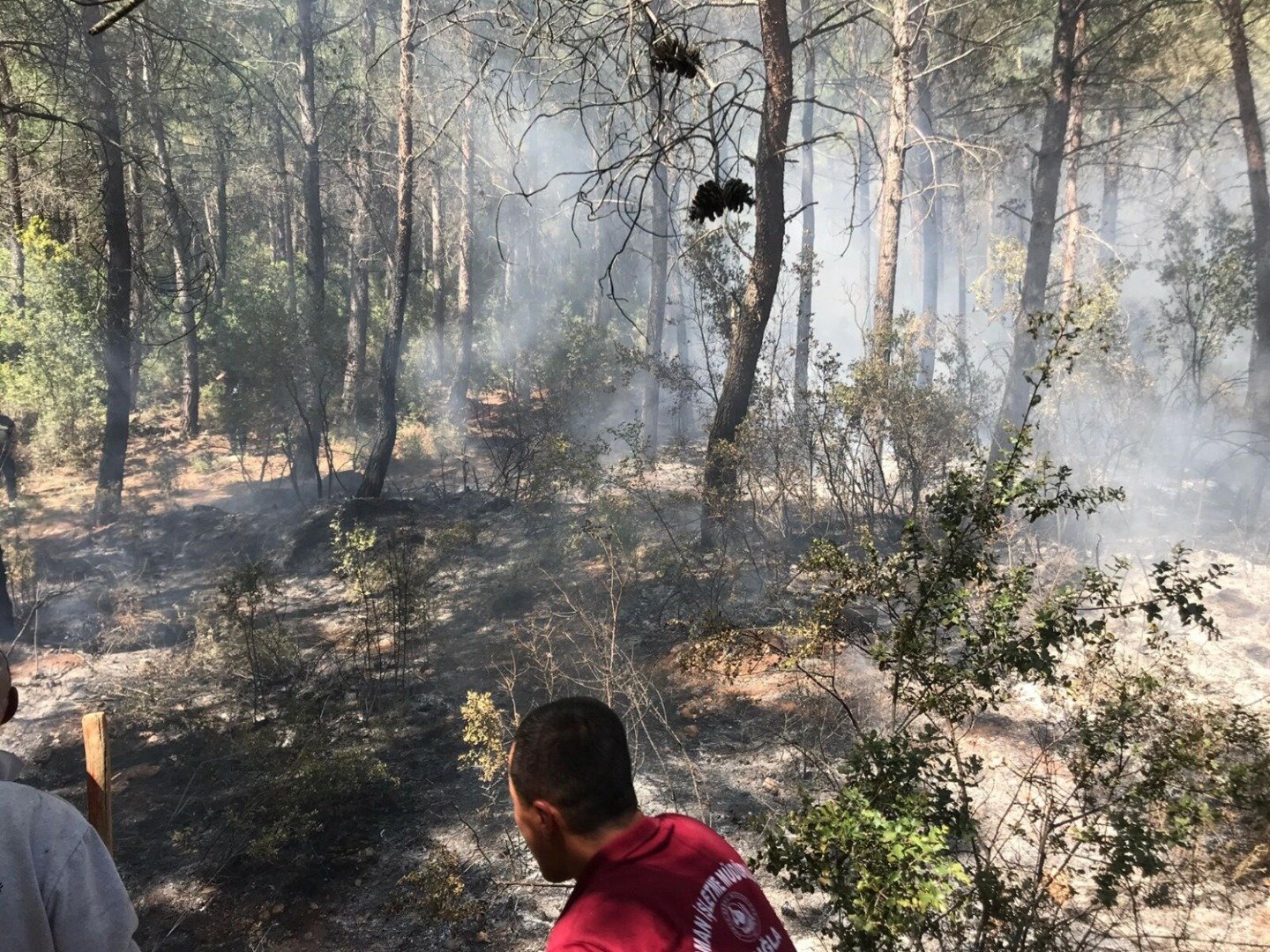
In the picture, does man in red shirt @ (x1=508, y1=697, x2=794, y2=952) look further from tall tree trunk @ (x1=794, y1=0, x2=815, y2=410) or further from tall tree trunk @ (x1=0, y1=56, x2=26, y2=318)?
tall tree trunk @ (x1=0, y1=56, x2=26, y2=318)

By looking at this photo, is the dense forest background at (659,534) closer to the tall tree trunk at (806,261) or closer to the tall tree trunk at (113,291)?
the tall tree trunk at (113,291)

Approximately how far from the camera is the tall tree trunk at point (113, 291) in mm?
11555

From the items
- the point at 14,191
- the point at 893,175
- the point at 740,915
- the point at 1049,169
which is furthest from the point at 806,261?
the point at 740,915

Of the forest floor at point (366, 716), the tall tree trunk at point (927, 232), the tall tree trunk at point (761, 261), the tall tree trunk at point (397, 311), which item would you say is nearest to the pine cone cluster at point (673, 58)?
the forest floor at point (366, 716)

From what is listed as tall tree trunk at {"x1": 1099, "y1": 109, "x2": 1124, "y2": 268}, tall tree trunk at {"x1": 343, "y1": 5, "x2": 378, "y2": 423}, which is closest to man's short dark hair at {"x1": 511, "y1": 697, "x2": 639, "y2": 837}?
tall tree trunk at {"x1": 343, "y1": 5, "x2": 378, "y2": 423}

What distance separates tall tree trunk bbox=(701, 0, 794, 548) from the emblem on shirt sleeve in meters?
7.46

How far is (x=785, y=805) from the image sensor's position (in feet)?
19.4

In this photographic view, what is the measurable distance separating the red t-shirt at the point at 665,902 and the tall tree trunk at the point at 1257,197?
13.7 metres

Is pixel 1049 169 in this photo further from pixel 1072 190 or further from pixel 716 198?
pixel 716 198

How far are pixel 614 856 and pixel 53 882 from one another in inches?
47.5

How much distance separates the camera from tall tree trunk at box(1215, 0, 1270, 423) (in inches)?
427

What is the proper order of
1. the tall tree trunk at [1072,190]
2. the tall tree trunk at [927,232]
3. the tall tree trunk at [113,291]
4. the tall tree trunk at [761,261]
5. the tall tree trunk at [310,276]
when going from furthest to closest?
the tall tree trunk at [927,232] < the tall tree trunk at [310,276] < the tall tree trunk at [1072,190] < the tall tree trunk at [113,291] < the tall tree trunk at [761,261]

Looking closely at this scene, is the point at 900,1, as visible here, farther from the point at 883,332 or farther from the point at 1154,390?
the point at 1154,390

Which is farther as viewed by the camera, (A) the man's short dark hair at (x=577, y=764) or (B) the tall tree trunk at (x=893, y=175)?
(B) the tall tree trunk at (x=893, y=175)
